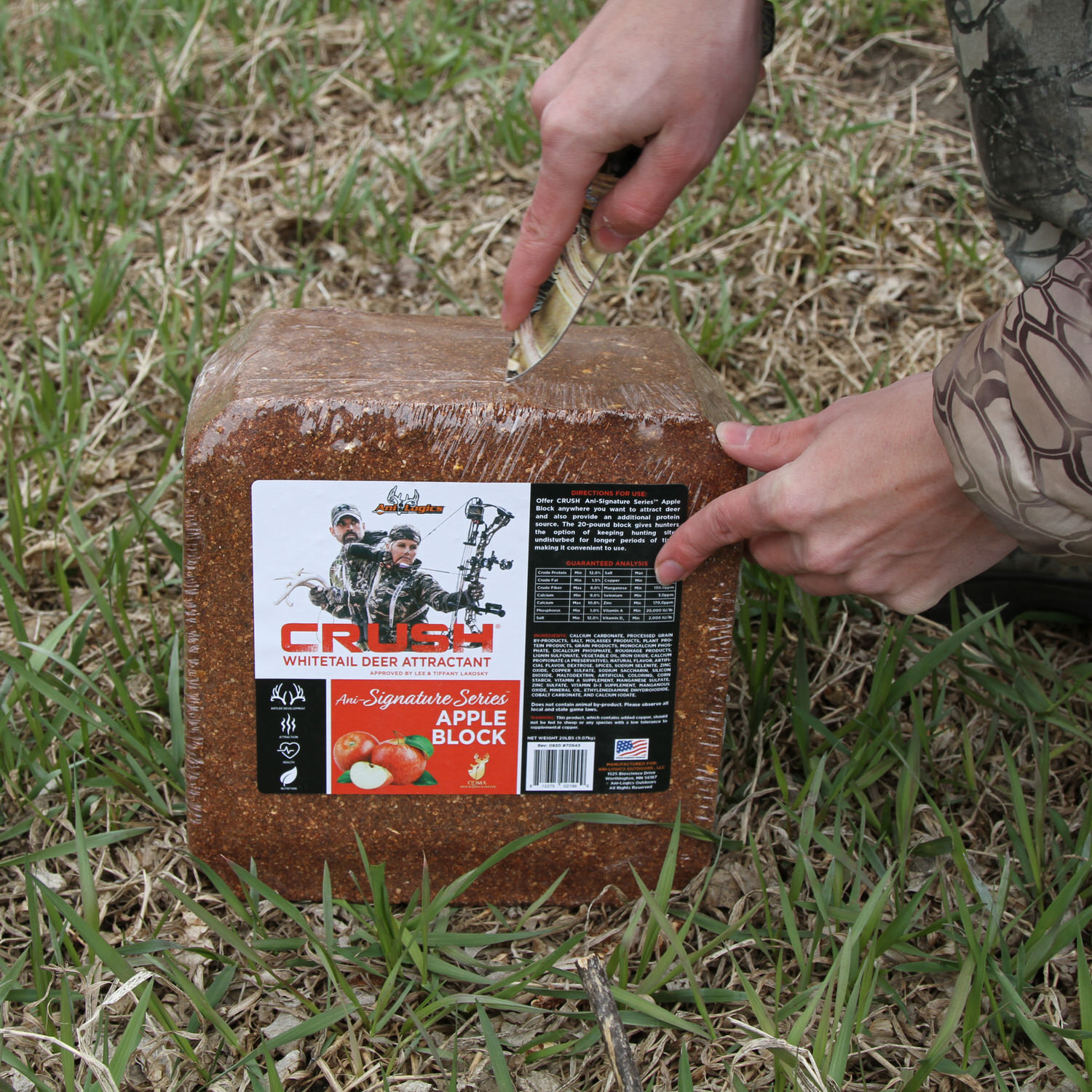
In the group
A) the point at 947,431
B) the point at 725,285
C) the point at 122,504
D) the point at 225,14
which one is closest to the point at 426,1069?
the point at 947,431

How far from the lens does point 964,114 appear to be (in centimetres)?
226

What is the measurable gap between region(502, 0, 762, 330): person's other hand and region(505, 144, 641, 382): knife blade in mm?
10

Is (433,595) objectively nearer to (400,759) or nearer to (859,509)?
(400,759)

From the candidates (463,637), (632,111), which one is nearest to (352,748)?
(463,637)

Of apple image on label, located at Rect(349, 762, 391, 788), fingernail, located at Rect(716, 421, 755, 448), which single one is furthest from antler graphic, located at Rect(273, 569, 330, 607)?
fingernail, located at Rect(716, 421, 755, 448)

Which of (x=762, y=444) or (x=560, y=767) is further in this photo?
(x=560, y=767)

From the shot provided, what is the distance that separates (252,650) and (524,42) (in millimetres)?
1858

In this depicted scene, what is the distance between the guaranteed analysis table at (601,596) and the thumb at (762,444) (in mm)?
157

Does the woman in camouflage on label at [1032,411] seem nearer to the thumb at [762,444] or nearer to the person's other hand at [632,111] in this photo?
the thumb at [762,444]

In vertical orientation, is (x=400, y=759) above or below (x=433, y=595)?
below

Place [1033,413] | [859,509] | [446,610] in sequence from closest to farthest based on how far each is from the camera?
[1033,413]
[859,509]
[446,610]

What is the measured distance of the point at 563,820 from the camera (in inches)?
46.0

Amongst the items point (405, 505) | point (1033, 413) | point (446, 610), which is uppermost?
point (1033, 413)

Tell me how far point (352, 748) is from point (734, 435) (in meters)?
0.54
